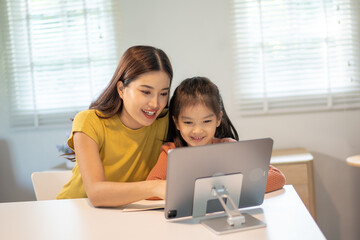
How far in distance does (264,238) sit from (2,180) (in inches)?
132

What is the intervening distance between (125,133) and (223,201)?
76 cm

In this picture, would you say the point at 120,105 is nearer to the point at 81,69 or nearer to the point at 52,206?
the point at 52,206

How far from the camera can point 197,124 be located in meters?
1.93

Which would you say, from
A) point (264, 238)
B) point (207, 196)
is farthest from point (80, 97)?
point (264, 238)

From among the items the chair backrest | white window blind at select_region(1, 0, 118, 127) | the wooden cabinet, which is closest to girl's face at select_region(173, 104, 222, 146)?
the chair backrest

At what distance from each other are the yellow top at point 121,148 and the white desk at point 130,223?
29 centimetres

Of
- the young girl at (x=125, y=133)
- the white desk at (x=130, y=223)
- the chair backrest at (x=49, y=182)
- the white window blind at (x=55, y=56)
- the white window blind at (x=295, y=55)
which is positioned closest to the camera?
the white desk at (x=130, y=223)

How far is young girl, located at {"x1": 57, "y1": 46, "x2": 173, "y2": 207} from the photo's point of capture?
167cm

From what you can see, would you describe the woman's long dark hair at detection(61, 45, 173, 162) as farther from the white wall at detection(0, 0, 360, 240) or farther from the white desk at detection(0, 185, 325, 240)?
the white wall at detection(0, 0, 360, 240)

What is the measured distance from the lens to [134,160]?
2.05m

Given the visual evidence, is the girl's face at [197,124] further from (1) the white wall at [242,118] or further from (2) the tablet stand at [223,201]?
(1) the white wall at [242,118]

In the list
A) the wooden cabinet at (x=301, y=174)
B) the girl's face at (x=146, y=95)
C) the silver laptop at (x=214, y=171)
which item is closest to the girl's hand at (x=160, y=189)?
the silver laptop at (x=214, y=171)

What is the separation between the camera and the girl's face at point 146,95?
185 centimetres

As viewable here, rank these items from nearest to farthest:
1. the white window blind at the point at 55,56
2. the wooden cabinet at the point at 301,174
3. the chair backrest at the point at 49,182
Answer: the chair backrest at the point at 49,182, the wooden cabinet at the point at 301,174, the white window blind at the point at 55,56
